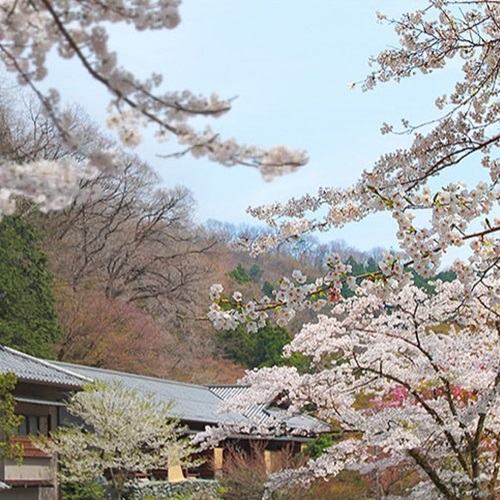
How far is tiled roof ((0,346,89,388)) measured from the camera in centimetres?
1605

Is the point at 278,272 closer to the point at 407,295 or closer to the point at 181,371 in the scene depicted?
the point at 181,371

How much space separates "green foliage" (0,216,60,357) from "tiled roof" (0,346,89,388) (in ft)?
13.0

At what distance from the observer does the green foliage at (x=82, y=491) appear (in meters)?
16.1

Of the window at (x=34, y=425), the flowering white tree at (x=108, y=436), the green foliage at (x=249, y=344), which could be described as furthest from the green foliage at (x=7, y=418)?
the green foliage at (x=249, y=344)

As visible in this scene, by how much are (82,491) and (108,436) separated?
3.86 feet

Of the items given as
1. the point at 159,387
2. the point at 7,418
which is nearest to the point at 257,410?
the point at 159,387

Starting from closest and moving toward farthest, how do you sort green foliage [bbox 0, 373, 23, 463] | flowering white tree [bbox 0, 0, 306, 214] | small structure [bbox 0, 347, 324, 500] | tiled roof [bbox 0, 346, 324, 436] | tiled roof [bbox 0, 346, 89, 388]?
1. flowering white tree [bbox 0, 0, 306, 214]
2. green foliage [bbox 0, 373, 23, 463]
3. small structure [bbox 0, 347, 324, 500]
4. tiled roof [bbox 0, 346, 89, 388]
5. tiled roof [bbox 0, 346, 324, 436]

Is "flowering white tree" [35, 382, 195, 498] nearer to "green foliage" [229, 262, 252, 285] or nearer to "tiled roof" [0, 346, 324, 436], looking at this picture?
"tiled roof" [0, 346, 324, 436]

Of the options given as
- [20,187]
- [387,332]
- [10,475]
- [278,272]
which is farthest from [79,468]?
[278,272]

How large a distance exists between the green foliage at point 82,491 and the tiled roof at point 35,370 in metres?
1.88

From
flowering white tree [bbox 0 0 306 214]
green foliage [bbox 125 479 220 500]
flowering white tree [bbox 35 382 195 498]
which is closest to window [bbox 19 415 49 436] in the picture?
flowering white tree [bbox 35 382 195 498]

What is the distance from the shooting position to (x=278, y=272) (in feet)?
152

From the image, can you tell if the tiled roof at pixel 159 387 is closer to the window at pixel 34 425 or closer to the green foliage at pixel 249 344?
the window at pixel 34 425

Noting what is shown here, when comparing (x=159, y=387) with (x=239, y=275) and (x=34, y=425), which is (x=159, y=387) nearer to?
(x=34, y=425)
